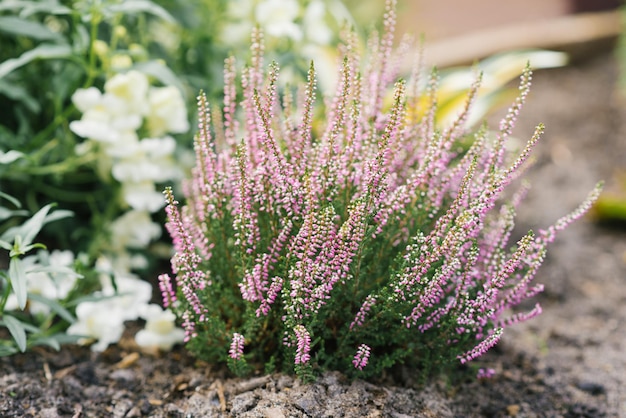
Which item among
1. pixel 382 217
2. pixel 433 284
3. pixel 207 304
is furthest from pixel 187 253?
pixel 433 284

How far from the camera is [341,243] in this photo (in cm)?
160

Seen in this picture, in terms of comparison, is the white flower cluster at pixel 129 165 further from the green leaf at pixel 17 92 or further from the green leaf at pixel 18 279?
the green leaf at pixel 18 279

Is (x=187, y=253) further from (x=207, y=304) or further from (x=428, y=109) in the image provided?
(x=428, y=109)

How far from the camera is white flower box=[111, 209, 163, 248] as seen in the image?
8.32 feet

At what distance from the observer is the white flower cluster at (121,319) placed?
2.12 meters

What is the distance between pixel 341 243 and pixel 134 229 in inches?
46.5

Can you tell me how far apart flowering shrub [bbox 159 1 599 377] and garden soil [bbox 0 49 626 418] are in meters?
0.09

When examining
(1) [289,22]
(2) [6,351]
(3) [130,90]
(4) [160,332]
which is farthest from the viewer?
(1) [289,22]

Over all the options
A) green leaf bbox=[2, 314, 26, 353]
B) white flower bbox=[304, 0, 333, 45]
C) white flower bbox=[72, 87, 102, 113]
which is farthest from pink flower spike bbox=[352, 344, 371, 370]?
white flower bbox=[304, 0, 333, 45]

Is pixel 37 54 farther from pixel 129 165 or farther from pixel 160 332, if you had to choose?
pixel 160 332

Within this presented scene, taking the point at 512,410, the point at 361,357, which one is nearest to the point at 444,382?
the point at 512,410

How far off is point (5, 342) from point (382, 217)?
3.60 feet

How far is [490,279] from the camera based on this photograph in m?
1.78

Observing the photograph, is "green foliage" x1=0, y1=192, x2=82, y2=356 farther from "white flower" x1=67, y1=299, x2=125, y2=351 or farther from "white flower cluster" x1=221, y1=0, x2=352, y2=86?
A: "white flower cluster" x1=221, y1=0, x2=352, y2=86
